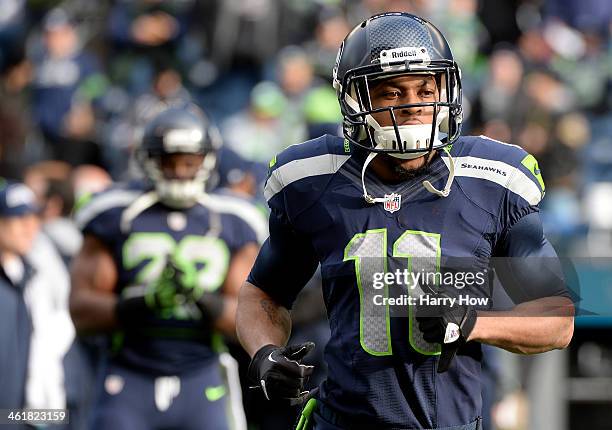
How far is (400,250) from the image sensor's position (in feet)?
10.6

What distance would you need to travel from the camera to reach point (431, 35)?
3.42 meters

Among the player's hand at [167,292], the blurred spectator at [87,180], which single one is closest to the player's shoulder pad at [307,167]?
the player's hand at [167,292]

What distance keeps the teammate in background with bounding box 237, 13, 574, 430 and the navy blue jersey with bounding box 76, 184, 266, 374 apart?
216 centimetres

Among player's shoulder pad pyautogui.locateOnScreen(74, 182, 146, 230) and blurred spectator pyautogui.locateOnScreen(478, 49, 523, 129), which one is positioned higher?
player's shoulder pad pyautogui.locateOnScreen(74, 182, 146, 230)

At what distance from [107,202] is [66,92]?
17.0 feet

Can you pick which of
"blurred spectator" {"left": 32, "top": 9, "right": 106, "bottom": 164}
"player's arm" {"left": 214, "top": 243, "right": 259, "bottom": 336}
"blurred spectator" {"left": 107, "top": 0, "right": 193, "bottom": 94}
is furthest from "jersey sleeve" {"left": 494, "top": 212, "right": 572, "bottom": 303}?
"blurred spectator" {"left": 107, "top": 0, "right": 193, "bottom": 94}

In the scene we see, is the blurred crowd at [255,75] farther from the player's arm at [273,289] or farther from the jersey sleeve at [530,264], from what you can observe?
the jersey sleeve at [530,264]

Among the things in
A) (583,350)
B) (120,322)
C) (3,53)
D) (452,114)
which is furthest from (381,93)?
(3,53)

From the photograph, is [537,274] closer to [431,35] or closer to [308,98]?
[431,35]

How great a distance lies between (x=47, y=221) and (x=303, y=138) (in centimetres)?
210

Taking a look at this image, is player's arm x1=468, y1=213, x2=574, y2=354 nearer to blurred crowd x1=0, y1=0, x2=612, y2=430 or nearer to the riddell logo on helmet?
the riddell logo on helmet

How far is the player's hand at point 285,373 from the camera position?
3168 mm

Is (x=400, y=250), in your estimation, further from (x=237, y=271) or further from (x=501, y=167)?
(x=237, y=271)

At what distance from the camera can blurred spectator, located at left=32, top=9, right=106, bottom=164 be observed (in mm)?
10438
